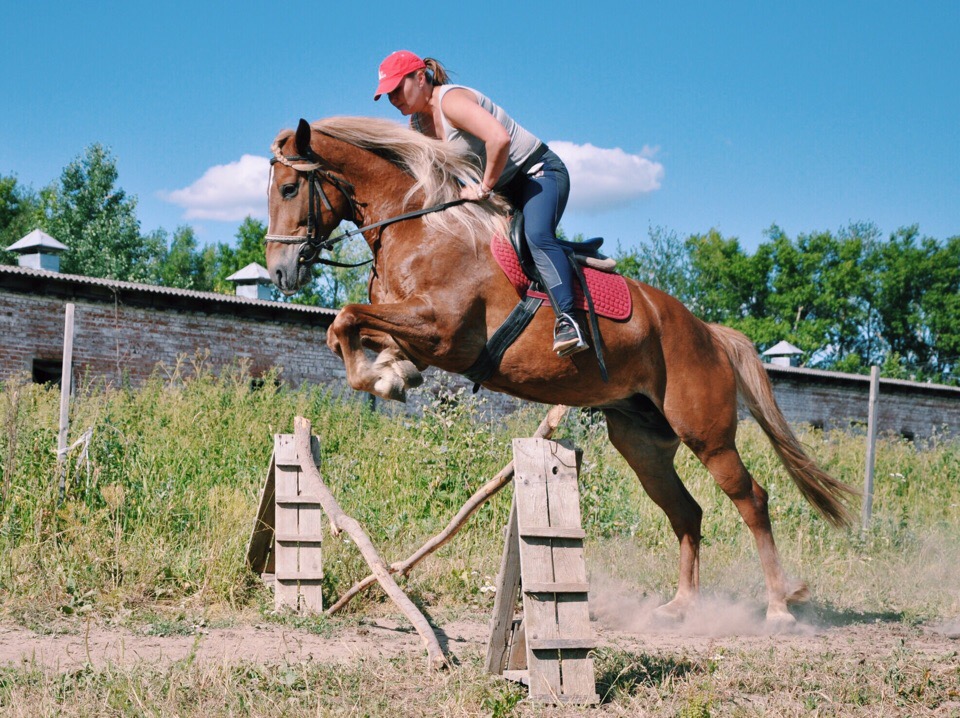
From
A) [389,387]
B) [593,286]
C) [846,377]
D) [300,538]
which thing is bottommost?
[300,538]

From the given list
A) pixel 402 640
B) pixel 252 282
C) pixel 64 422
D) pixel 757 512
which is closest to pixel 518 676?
pixel 402 640

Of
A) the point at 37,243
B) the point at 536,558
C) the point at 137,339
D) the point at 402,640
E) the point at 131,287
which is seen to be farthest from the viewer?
the point at 37,243

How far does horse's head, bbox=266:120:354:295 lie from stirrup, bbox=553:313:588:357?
153 centimetres

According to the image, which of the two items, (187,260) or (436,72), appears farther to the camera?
(187,260)

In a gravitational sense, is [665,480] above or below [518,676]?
above

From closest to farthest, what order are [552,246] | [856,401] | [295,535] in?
[552,246]
[295,535]
[856,401]

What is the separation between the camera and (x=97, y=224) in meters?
38.8

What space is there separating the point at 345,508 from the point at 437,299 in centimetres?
381

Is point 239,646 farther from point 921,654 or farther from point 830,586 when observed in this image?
point 830,586

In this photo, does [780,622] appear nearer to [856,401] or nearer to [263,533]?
[263,533]

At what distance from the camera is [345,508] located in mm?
8211

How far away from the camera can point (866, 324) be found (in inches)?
2191

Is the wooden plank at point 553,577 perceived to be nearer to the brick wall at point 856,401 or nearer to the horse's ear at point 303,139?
the horse's ear at point 303,139

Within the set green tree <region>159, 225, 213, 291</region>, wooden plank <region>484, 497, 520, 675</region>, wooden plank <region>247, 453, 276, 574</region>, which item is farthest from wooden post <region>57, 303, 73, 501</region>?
green tree <region>159, 225, 213, 291</region>
